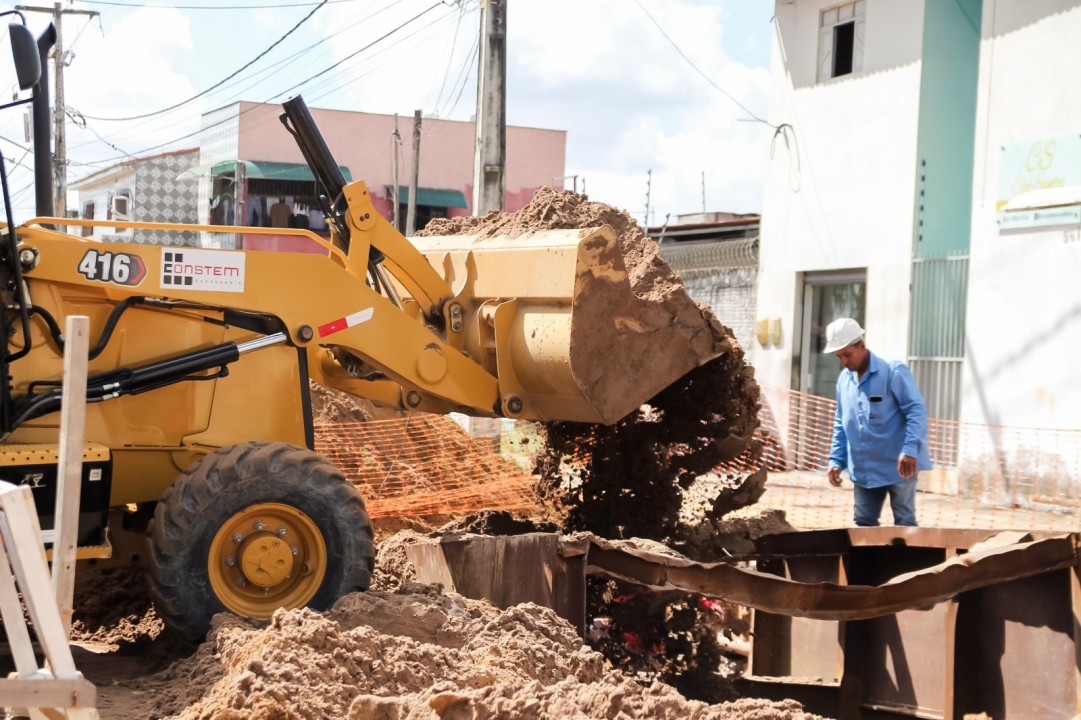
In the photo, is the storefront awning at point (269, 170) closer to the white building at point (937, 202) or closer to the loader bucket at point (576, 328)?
the white building at point (937, 202)

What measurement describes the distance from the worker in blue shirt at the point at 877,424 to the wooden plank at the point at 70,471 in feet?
16.5

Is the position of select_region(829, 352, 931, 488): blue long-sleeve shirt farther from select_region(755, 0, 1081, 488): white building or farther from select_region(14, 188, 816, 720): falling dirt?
select_region(755, 0, 1081, 488): white building

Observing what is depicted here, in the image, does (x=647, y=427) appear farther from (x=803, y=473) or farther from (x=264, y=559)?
(x=803, y=473)

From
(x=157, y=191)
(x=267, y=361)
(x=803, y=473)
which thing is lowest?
(x=803, y=473)

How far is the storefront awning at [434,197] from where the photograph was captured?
121 feet

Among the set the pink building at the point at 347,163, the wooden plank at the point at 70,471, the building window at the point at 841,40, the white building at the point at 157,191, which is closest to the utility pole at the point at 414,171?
the pink building at the point at 347,163

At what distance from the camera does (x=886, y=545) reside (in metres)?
7.52

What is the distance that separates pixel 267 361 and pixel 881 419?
388 centimetres

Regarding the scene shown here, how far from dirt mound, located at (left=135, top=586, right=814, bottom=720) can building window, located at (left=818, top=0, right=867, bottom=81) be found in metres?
12.6

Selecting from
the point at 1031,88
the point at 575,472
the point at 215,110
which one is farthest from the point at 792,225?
the point at 215,110

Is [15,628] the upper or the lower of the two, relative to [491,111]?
lower

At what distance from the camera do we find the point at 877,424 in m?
7.77

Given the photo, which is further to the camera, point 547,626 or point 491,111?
point 491,111

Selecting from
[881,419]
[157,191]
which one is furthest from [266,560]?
[157,191]
